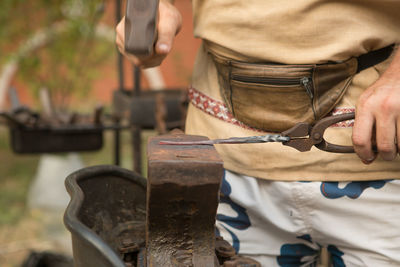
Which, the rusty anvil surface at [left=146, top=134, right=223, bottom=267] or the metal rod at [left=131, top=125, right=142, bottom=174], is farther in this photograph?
the metal rod at [left=131, top=125, right=142, bottom=174]

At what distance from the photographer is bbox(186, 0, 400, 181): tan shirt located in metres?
0.91

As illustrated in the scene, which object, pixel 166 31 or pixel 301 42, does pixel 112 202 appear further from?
pixel 301 42

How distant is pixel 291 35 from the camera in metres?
0.94

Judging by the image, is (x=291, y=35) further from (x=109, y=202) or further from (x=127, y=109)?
(x=127, y=109)

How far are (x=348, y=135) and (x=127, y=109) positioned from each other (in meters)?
2.06

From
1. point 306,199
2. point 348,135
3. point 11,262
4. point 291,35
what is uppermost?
point 291,35

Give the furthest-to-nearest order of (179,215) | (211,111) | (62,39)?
(62,39) → (211,111) → (179,215)

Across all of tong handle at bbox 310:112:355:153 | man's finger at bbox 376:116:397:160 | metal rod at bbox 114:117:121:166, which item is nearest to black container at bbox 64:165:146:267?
tong handle at bbox 310:112:355:153

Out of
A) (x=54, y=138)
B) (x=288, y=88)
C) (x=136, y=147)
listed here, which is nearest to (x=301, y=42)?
(x=288, y=88)

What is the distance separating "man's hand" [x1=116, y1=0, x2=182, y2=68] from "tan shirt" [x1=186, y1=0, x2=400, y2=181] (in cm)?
12

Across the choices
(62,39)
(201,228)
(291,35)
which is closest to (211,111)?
(291,35)

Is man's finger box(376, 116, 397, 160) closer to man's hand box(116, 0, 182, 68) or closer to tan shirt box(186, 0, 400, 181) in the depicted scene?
tan shirt box(186, 0, 400, 181)

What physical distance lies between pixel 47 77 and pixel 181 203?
16.1ft

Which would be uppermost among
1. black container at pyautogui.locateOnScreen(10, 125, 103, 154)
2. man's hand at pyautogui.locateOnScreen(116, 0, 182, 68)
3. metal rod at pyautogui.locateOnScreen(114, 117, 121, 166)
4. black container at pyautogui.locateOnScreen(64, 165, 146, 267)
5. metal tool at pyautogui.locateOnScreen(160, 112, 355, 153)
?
man's hand at pyautogui.locateOnScreen(116, 0, 182, 68)
